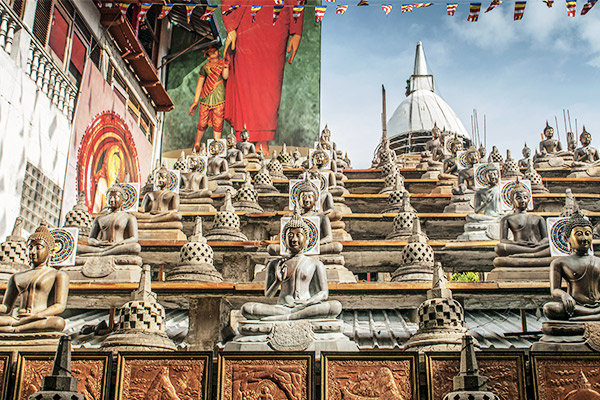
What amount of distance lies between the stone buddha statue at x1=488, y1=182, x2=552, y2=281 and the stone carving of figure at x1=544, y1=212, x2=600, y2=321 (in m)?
2.28

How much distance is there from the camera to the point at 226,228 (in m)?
12.2

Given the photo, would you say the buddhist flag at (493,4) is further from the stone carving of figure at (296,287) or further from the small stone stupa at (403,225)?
the stone carving of figure at (296,287)

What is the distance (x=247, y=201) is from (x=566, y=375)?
9265 millimetres

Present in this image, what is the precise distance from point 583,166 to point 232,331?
13.5 metres

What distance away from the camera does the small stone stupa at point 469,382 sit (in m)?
5.54

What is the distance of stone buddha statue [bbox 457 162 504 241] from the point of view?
12.9 meters

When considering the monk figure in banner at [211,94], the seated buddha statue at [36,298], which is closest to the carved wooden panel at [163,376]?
the seated buddha statue at [36,298]

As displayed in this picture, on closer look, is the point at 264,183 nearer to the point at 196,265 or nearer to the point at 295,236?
the point at 196,265

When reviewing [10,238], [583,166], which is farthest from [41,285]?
[583,166]

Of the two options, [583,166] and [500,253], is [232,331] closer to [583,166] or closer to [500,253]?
[500,253]

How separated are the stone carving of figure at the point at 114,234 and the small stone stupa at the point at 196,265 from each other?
1189 mm

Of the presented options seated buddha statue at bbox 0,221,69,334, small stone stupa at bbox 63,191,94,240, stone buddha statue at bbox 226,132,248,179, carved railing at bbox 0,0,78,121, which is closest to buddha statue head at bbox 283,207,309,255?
seated buddha statue at bbox 0,221,69,334

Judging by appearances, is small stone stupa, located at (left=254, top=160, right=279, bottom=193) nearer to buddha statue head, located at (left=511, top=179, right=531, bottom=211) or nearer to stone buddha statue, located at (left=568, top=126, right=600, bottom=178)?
buddha statue head, located at (left=511, top=179, right=531, bottom=211)

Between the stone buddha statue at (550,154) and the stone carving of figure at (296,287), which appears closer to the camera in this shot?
the stone carving of figure at (296,287)
